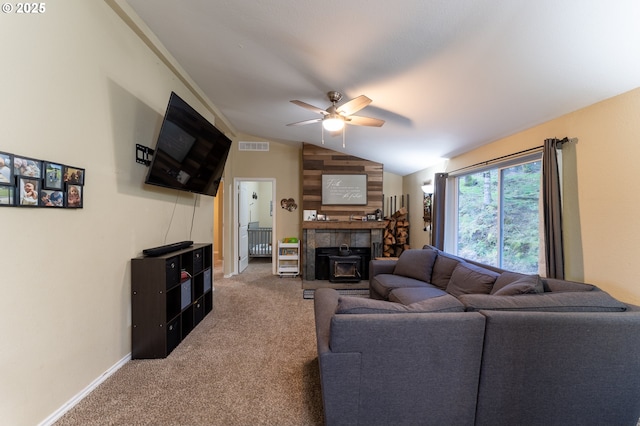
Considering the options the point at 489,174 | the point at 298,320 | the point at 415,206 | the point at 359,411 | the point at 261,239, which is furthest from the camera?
the point at 261,239

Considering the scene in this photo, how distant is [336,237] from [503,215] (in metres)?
2.69

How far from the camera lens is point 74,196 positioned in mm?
1655

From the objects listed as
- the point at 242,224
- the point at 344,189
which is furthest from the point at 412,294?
the point at 242,224

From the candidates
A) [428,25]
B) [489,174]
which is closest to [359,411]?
[428,25]

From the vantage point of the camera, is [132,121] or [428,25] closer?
[428,25]

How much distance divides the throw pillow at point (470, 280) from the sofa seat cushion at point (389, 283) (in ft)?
1.22

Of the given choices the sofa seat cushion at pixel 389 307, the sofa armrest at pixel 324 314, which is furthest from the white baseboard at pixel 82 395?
the sofa seat cushion at pixel 389 307

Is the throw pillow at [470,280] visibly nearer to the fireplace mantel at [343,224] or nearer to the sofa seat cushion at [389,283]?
the sofa seat cushion at [389,283]

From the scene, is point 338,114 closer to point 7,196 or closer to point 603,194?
point 603,194

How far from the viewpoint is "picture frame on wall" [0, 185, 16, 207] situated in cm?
126

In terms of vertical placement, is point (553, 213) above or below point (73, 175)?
below

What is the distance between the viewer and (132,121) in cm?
223

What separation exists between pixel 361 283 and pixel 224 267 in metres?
2.70

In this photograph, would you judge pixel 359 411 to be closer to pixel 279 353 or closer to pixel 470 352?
pixel 470 352
